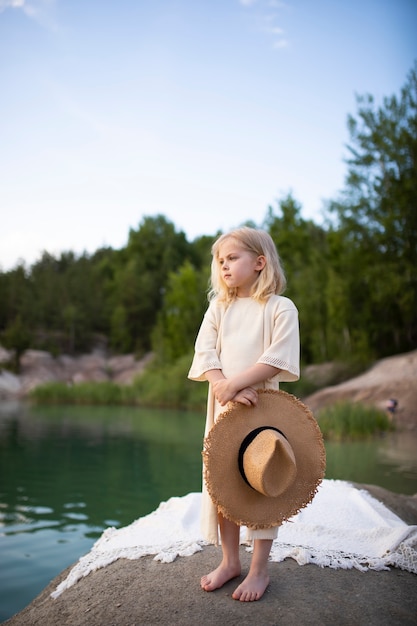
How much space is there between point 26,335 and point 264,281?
92.1ft

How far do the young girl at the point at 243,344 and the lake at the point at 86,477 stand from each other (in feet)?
4.92

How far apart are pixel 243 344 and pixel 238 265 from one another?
366 mm

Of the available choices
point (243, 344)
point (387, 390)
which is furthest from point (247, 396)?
point (387, 390)

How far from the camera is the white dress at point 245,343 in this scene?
237 cm

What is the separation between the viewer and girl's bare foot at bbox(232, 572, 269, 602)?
7.13 ft

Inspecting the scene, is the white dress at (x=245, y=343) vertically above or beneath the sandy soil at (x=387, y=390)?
above

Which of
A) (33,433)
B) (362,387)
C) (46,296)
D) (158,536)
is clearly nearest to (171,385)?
(362,387)

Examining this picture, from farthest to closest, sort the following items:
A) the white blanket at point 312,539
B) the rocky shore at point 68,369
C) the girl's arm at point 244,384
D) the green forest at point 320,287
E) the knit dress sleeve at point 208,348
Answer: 1. the rocky shore at point 68,369
2. the green forest at point 320,287
3. the white blanket at point 312,539
4. the knit dress sleeve at point 208,348
5. the girl's arm at point 244,384

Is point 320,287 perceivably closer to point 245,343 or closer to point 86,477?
point 86,477

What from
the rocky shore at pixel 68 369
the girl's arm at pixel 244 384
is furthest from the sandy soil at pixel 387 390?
the rocky shore at pixel 68 369

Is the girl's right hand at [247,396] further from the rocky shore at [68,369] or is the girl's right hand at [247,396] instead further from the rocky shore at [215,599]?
the rocky shore at [68,369]

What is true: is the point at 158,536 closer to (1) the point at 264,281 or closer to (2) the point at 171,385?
(1) the point at 264,281

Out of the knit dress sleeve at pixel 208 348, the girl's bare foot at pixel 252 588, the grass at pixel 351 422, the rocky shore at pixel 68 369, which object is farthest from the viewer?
the rocky shore at pixel 68 369

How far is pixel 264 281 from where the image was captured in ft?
8.27
